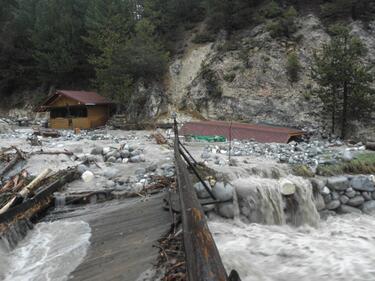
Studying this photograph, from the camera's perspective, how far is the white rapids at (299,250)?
5.44 m

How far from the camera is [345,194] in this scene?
9203mm

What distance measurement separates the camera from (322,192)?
902 centimetres

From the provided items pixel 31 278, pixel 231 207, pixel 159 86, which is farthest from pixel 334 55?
pixel 31 278

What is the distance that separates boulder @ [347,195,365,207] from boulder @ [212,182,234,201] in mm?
3862

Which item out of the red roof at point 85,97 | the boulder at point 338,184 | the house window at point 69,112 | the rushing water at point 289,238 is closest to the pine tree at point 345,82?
the boulder at point 338,184

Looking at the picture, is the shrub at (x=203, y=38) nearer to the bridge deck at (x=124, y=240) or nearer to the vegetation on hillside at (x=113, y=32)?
the vegetation on hillside at (x=113, y=32)

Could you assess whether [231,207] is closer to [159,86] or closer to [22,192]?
[22,192]

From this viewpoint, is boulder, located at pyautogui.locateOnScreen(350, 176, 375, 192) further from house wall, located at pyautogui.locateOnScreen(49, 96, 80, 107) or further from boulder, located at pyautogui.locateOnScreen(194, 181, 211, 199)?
house wall, located at pyautogui.locateOnScreen(49, 96, 80, 107)

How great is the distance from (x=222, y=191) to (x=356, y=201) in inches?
170

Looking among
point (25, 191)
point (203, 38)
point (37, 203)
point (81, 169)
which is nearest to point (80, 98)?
point (203, 38)

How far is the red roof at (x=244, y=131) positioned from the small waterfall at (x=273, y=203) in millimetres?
8496

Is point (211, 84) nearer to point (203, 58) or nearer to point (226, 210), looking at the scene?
point (203, 58)

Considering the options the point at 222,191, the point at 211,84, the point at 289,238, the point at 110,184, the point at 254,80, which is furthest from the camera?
the point at 211,84

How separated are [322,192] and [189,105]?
66.4 ft
